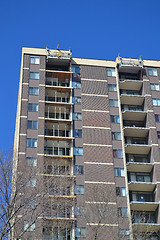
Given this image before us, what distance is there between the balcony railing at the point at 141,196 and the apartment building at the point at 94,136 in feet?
0.49

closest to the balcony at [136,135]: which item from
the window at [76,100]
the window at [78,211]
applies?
the window at [76,100]

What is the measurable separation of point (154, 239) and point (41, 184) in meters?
27.4

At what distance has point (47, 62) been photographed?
7094 cm

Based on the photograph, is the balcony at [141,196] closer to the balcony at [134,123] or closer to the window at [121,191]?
the window at [121,191]

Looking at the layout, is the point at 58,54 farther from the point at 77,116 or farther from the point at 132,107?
the point at 132,107

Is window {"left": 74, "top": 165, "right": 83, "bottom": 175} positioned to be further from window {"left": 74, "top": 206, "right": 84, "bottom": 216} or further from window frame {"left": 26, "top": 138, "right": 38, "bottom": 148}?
window frame {"left": 26, "top": 138, "right": 38, "bottom": 148}

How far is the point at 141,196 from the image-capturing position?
61250 millimetres

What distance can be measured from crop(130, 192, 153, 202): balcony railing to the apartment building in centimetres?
15

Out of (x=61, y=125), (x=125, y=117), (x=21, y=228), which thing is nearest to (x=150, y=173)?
(x=125, y=117)

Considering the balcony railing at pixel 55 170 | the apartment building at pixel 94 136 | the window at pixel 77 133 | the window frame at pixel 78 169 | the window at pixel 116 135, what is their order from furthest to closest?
1. the window at pixel 116 135
2. the window at pixel 77 133
3. the window frame at pixel 78 169
4. the apartment building at pixel 94 136
5. the balcony railing at pixel 55 170

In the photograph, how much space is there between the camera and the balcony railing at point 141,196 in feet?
200

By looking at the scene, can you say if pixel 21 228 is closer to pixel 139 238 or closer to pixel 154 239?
pixel 139 238

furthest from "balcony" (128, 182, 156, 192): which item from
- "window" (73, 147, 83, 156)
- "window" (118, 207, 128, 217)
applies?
"window" (73, 147, 83, 156)

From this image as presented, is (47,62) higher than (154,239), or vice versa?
(47,62)
